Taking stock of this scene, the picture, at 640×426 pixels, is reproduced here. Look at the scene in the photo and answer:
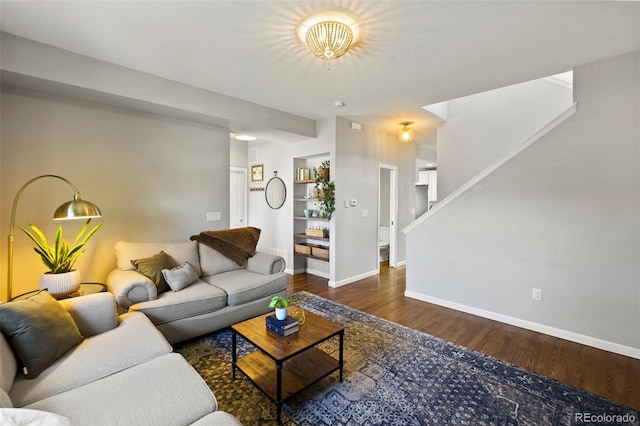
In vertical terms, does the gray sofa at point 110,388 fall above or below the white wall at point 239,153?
below

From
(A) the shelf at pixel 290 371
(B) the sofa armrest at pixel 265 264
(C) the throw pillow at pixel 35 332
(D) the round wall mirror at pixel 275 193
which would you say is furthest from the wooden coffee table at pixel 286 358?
(D) the round wall mirror at pixel 275 193

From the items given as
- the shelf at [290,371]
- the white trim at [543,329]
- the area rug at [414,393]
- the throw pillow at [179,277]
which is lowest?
the area rug at [414,393]

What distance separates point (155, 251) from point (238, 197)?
302 centimetres

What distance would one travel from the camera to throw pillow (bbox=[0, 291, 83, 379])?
57.3 inches

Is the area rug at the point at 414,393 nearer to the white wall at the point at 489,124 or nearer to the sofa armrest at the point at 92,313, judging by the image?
the sofa armrest at the point at 92,313

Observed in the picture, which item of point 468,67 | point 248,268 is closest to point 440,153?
→ point 468,67

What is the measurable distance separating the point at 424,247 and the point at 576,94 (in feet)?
7.36

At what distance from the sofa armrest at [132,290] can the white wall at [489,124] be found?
4.49 m

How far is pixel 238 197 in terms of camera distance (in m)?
5.96

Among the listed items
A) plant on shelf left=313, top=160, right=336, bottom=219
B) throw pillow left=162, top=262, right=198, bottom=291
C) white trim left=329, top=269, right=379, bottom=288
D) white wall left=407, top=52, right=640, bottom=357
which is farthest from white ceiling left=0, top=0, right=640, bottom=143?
white trim left=329, top=269, right=379, bottom=288

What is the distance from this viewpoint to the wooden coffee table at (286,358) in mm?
1753

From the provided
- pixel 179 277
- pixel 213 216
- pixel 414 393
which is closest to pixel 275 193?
pixel 213 216

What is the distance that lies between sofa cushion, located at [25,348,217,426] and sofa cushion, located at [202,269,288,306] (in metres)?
1.30

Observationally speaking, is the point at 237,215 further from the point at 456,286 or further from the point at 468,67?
the point at 468,67
